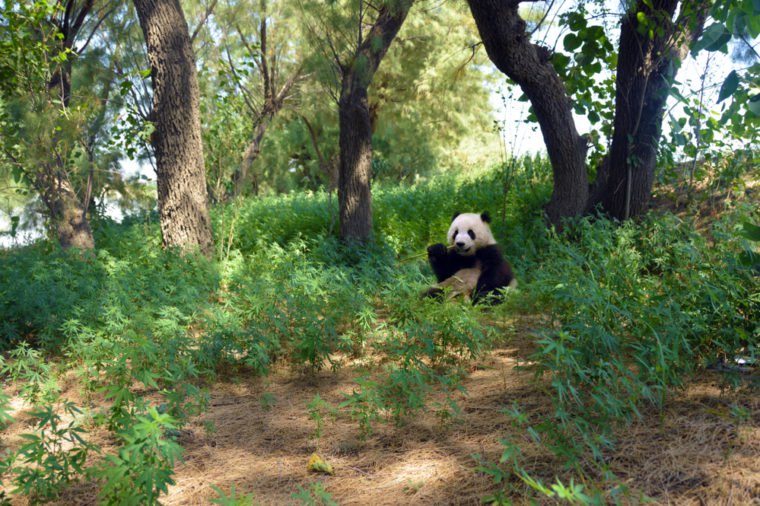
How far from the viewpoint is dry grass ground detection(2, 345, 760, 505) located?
2.43 meters

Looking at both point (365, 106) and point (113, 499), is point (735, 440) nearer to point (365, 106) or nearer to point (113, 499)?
point (113, 499)

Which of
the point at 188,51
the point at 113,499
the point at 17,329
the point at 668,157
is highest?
the point at 188,51

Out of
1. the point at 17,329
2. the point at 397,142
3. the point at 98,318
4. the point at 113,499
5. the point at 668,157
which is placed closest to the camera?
the point at 113,499

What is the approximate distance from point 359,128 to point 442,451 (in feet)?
17.4

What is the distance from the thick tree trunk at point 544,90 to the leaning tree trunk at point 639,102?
363 millimetres

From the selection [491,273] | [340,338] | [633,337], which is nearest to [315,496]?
[340,338]

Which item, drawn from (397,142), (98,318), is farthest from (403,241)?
(397,142)

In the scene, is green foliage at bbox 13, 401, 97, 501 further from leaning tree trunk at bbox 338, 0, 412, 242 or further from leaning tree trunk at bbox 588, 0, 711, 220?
leaning tree trunk at bbox 588, 0, 711, 220

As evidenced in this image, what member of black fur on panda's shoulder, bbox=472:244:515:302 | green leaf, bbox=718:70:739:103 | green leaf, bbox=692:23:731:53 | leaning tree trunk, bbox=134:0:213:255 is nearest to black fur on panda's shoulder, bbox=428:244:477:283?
black fur on panda's shoulder, bbox=472:244:515:302

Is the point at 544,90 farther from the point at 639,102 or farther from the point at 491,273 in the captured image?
the point at 491,273

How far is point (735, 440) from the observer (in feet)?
8.37

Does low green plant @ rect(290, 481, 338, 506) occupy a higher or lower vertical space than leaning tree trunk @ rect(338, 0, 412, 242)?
lower

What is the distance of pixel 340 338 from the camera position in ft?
14.1

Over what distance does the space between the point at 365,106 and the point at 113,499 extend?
19.3ft
